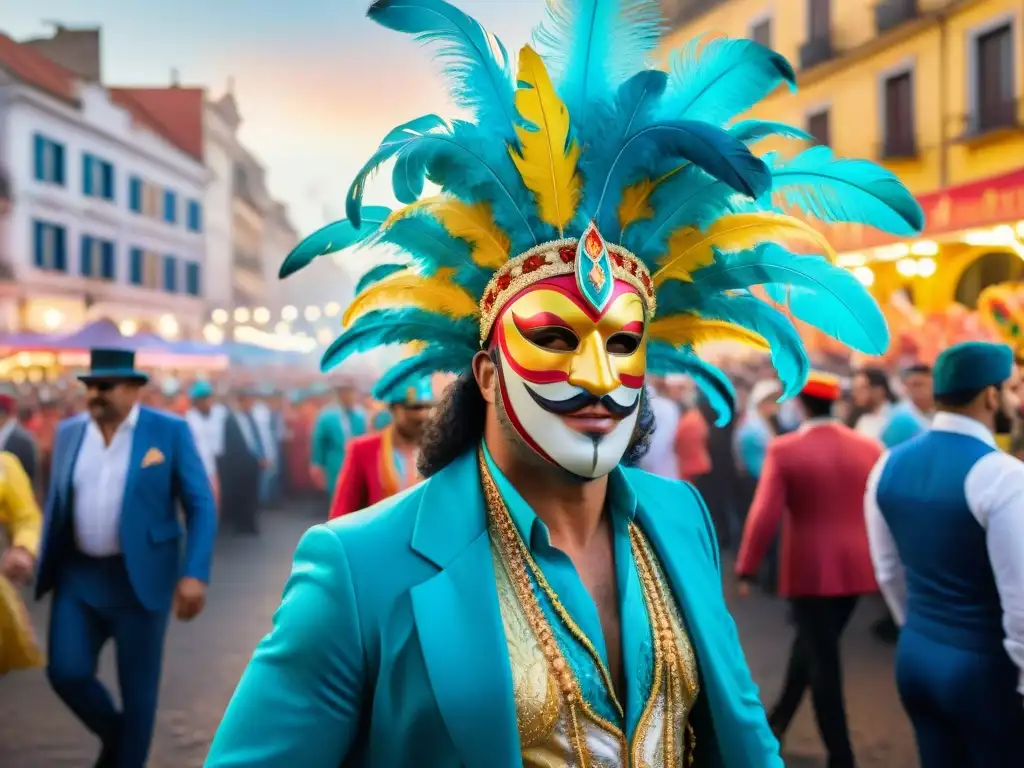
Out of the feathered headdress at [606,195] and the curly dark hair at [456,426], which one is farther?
the curly dark hair at [456,426]

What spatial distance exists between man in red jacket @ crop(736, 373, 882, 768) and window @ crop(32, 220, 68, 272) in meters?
11.1

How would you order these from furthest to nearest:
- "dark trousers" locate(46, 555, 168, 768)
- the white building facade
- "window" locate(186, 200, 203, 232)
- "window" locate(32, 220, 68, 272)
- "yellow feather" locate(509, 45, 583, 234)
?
"window" locate(186, 200, 203, 232)
"window" locate(32, 220, 68, 272)
the white building facade
"dark trousers" locate(46, 555, 168, 768)
"yellow feather" locate(509, 45, 583, 234)

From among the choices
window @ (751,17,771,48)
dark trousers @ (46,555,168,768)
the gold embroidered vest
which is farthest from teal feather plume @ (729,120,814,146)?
window @ (751,17,771,48)

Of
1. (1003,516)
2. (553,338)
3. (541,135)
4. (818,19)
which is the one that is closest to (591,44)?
(541,135)

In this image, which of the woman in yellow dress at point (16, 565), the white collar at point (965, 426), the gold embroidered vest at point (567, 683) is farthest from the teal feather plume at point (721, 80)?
the woman in yellow dress at point (16, 565)

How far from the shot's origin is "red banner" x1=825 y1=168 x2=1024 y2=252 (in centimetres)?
817

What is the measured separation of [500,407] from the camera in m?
1.98

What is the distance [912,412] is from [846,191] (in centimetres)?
507

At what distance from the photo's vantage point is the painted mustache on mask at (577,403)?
1.88 metres

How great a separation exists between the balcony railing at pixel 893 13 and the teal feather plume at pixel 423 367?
14144mm

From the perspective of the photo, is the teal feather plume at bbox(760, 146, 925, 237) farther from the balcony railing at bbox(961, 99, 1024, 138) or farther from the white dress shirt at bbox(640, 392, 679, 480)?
the balcony railing at bbox(961, 99, 1024, 138)

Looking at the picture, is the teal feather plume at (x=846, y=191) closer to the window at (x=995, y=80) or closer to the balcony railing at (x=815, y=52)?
the window at (x=995, y=80)

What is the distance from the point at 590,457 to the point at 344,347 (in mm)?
680

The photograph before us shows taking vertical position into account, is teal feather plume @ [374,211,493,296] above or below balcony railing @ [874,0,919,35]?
below
